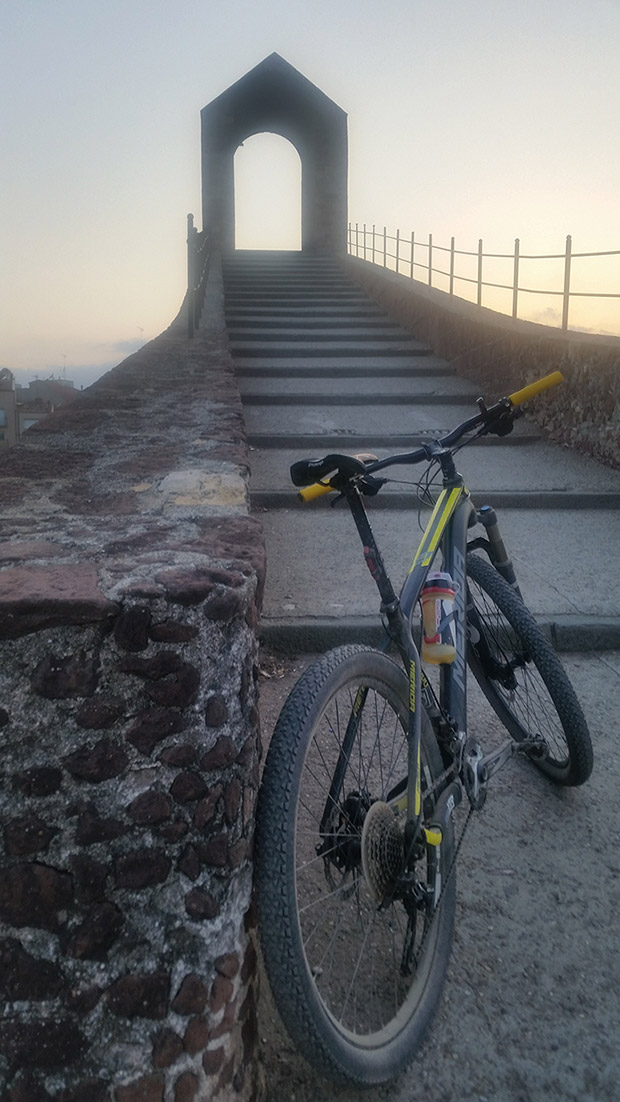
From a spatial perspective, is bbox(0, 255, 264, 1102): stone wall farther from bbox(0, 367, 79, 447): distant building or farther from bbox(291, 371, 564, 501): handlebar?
bbox(0, 367, 79, 447): distant building

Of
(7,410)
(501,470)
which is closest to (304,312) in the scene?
(501,470)

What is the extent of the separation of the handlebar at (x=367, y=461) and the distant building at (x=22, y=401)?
36.3 meters

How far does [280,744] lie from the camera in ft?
4.88

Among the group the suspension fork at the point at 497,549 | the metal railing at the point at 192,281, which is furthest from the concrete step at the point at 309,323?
the suspension fork at the point at 497,549

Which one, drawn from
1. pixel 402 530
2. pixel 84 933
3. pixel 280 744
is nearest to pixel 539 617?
pixel 402 530

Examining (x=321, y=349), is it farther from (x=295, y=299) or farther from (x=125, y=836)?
(x=125, y=836)

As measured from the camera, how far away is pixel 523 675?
9.30 feet

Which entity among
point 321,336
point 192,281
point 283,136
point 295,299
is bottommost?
point 321,336

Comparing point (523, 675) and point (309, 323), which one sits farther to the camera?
point (309, 323)

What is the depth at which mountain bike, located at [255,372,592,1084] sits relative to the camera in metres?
1.45

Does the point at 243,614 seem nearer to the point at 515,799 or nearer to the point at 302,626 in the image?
the point at 515,799

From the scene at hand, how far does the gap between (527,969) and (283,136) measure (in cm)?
2424

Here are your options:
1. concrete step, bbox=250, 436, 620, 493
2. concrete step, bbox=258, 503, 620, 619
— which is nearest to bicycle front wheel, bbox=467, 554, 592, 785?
concrete step, bbox=258, 503, 620, 619

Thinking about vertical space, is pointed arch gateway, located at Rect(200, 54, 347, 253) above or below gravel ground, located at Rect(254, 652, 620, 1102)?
above
